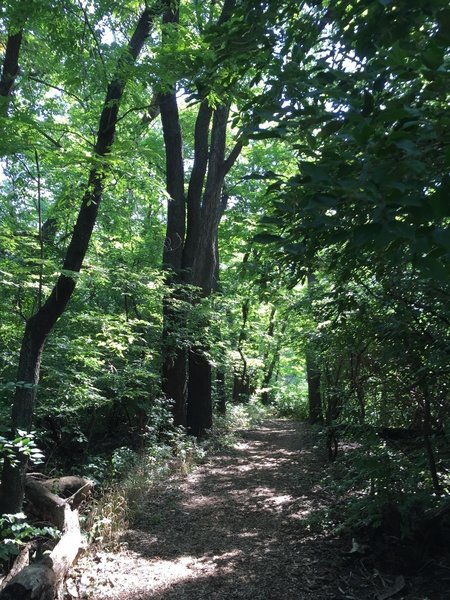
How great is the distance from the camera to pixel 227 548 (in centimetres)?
521

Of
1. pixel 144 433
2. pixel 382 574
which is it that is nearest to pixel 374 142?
pixel 382 574

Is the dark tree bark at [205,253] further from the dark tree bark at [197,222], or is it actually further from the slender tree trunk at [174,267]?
the slender tree trunk at [174,267]

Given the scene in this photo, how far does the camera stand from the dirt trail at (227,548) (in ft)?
13.9

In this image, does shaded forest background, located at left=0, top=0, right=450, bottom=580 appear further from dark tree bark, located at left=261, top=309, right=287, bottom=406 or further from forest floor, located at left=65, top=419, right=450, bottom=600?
dark tree bark, located at left=261, top=309, right=287, bottom=406

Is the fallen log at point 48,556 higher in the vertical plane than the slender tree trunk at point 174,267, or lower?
lower

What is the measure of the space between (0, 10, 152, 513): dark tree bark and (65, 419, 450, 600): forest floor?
3.85 ft

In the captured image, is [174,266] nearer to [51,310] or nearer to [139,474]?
[139,474]

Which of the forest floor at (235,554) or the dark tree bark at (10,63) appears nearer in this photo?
the forest floor at (235,554)

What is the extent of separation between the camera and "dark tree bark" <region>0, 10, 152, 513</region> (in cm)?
517

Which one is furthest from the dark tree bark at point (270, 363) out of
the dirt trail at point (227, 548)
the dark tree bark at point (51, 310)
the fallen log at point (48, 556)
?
the dark tree bark at point (51, 310)

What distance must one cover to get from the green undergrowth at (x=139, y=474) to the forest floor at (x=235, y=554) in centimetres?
18

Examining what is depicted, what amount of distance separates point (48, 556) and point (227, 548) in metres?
1.94

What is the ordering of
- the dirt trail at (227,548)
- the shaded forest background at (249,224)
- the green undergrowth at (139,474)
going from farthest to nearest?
the green undergrowth at (139,474) → the dirt trail at (227,548) → the shaded forest background at (249,224)

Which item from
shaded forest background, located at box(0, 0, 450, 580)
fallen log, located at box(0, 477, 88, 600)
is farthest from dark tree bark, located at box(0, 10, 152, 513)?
fallen log, located at box(0, 477, 88, 600)
